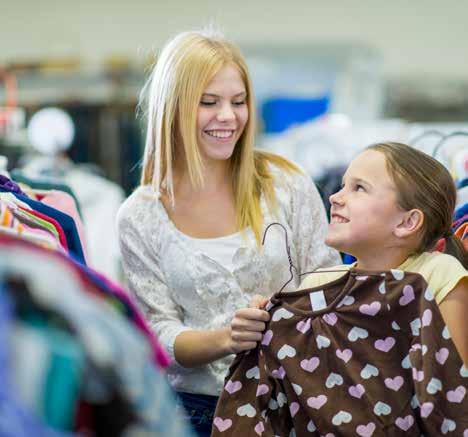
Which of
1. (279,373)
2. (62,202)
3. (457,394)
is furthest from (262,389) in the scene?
(62,202)

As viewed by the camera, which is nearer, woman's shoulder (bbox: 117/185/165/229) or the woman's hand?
the woman's hand

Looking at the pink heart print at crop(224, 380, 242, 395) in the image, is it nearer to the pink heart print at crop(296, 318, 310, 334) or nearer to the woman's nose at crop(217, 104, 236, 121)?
the pink heart print at crop(296, 318, 310, 334)

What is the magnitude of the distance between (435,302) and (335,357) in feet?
0.71

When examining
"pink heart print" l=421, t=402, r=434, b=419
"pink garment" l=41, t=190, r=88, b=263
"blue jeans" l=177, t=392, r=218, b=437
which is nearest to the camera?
"pink heart print" l=421, t=402, r=434, b=419

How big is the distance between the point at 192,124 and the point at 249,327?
1.93 feet

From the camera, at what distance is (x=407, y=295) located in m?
1.62

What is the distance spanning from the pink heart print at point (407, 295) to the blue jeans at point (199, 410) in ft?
2.21

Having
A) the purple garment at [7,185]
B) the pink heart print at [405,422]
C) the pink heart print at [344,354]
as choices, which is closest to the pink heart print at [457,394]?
the pink heart print at [405,422]

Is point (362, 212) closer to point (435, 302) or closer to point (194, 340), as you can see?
point (435, 302)

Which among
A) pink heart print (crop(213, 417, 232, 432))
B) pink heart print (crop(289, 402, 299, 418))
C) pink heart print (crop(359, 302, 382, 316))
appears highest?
pink heart print (crop(359, 302, 382, 316))

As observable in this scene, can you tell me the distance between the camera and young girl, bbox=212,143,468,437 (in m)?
1.58

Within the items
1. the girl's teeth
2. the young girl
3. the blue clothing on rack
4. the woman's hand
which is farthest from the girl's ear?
the blue clothing on rack

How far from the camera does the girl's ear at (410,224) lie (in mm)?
1822

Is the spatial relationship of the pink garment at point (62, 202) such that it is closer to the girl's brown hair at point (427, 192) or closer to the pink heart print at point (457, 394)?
the girl's brown hair at point (427, 192)
